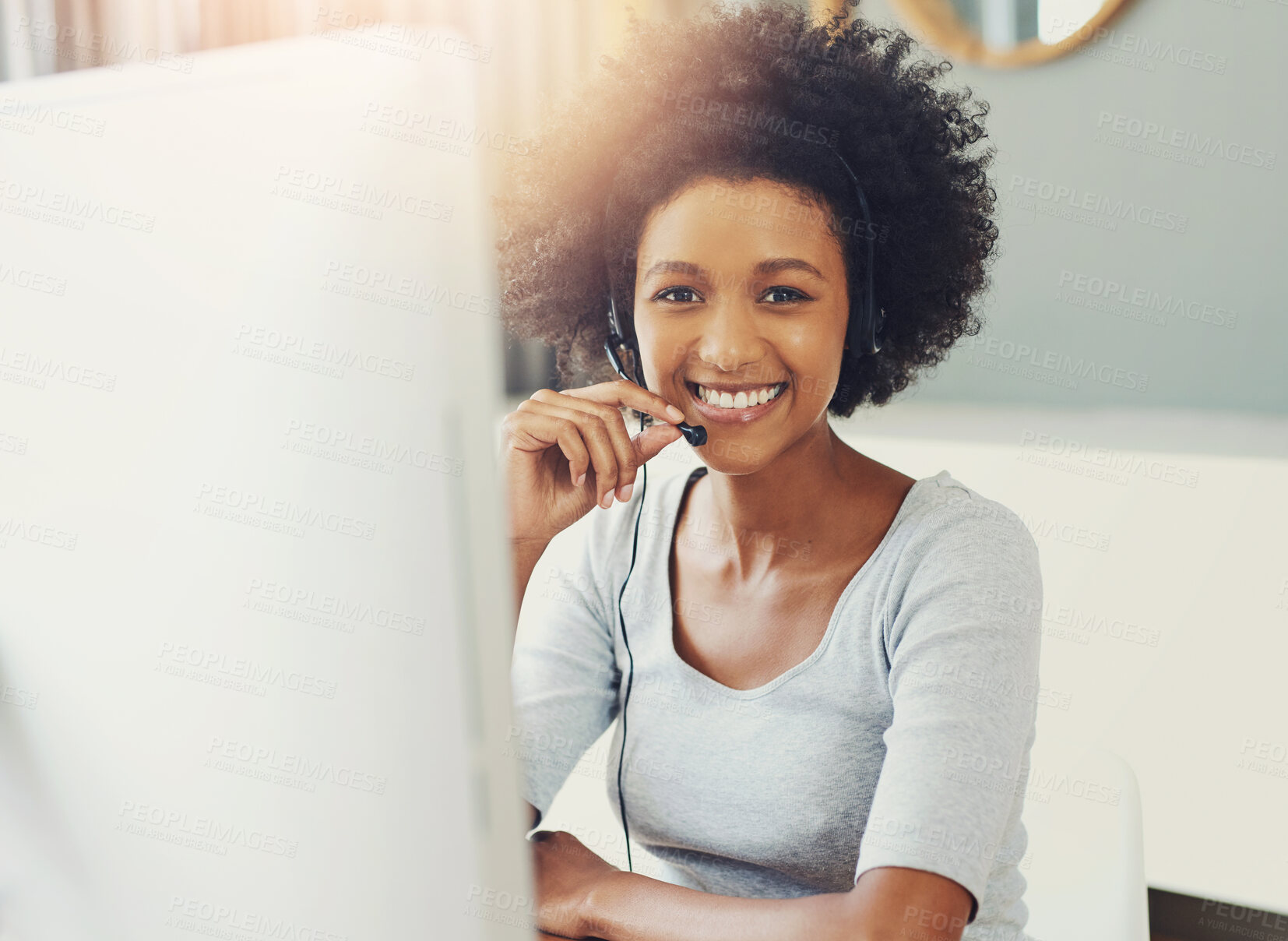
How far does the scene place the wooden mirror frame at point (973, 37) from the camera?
128cm

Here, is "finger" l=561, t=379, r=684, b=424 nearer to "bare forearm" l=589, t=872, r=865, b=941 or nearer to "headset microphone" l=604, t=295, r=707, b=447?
"headset microphone" l=604, t=295, r=707, b=447

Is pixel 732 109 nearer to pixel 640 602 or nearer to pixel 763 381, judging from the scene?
pixel 763 381

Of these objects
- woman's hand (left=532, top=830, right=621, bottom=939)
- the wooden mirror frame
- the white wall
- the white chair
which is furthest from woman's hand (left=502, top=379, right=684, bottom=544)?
the wooden mirror frame

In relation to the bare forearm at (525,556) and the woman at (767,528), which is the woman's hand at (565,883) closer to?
the woman at (767,528)

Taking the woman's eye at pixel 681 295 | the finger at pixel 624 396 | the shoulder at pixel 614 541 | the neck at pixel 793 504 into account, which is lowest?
the shoulder at pixel 614 541

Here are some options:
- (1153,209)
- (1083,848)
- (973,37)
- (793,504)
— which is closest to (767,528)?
(793,504)

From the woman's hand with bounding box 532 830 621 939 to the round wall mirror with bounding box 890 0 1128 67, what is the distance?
1046mm

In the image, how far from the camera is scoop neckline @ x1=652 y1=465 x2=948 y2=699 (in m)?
0.71

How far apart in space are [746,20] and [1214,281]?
46.8 inches

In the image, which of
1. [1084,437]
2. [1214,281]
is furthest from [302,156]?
[1214,281]

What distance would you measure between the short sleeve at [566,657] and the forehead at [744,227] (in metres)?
0.26

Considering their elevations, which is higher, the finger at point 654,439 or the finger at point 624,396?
the finger at point 624,396

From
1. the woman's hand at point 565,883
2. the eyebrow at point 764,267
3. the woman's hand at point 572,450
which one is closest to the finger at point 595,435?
the woman's hand at point 572,450

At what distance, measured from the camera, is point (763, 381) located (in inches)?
27.8
